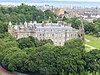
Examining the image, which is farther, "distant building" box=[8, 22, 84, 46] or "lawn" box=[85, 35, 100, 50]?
"lawn" box=[85, 35, 100, 50]

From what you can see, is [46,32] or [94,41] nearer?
[46,32]

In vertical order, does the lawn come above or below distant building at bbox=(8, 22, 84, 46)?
below

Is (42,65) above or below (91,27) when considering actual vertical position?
above

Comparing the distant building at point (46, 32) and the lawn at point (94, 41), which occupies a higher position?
the distant building at point (46, 32)

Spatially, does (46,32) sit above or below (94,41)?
above

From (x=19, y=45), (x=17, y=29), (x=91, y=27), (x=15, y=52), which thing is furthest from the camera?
Result: (x=91, y=27)

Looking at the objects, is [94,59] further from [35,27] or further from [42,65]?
[35,27]

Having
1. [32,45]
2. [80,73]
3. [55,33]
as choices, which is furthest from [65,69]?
[55,33]

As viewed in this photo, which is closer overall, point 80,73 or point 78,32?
point 80,73
